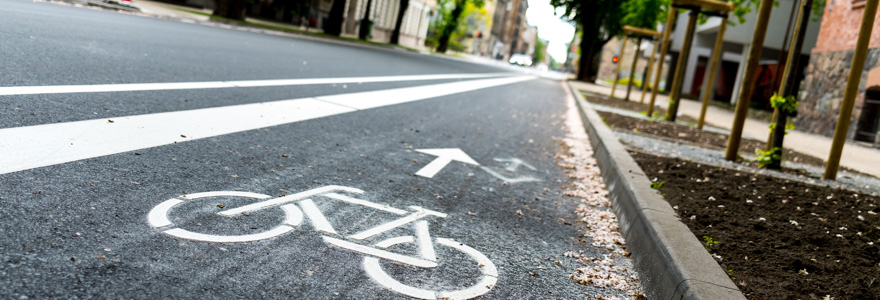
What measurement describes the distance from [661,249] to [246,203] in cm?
203

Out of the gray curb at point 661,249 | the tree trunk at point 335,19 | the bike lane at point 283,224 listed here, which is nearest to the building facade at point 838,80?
the gray curb at point 661,249

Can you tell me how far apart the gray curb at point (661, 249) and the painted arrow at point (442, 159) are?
1.32 meters

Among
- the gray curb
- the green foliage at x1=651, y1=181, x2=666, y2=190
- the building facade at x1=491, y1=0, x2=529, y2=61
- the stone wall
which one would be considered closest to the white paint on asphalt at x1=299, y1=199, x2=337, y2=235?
the gray curb

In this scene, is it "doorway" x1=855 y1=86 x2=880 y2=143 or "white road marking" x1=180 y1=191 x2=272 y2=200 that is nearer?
"white road marking" x1=180 y1=191 x2=272 y2=200

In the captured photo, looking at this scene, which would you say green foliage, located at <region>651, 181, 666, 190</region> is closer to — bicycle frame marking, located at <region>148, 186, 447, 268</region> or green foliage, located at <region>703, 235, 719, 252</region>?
green foliage, located at <region>703, 235, 719, 252</region>

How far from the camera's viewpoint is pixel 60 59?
23.4 ft

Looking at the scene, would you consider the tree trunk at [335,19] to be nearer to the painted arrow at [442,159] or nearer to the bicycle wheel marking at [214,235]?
the painted arrow at [442,159]

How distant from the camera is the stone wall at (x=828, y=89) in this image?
13445 millimetres

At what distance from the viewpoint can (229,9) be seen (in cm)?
2930

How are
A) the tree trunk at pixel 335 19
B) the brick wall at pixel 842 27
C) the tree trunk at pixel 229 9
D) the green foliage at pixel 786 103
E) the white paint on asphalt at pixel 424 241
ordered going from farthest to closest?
the tree trunk at pixel 335 19 < the tree trunk at pixel 229 9 < the brick wall at pixel 842 27 < the green foliage at pixel 786 103 < the white paint on asphalt at pixel 424 241

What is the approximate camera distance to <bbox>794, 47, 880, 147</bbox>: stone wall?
13.4 m

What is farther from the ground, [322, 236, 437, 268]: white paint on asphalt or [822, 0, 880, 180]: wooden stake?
[822, 0, 880, 180]: wooden stake

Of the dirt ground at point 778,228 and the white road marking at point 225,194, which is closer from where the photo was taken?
the dirt ground at point 778,228

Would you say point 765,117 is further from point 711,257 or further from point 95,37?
point 711,257
